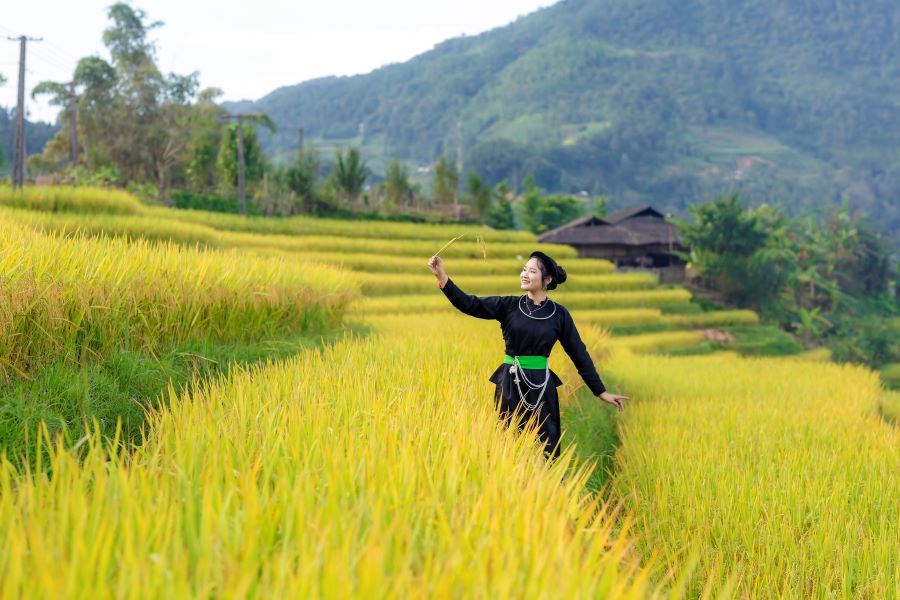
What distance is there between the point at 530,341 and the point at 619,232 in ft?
85.8

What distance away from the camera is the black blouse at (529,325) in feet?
12.5

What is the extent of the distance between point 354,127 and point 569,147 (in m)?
74.1

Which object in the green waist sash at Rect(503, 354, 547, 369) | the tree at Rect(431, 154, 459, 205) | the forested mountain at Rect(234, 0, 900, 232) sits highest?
the forested mountain at Rect(234, 0, 900, 232)

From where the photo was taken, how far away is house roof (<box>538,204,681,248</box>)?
28172 mm

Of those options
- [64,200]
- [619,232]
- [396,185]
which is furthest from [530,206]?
[64,200]

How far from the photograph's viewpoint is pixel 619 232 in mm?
29109

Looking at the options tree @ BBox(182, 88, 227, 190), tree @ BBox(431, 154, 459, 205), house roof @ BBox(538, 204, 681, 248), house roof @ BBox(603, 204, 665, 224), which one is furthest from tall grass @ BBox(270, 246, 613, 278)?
tree @ BBox(182, 88, 227, 190)

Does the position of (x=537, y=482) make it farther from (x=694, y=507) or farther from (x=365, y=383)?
(x=694, y=507)

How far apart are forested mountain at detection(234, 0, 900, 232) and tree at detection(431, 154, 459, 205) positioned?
58.0m

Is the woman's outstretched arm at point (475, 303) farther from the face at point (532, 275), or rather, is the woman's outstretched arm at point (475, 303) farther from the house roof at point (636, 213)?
the house roof at point (636, 213)

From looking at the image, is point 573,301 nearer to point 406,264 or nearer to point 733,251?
point 406,264

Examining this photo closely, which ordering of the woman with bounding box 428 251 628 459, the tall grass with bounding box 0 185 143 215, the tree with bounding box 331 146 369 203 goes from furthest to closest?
the tree with bounding box 331 146 369 203, the tall grass with bounding box 0 185 143 215, the woman with bounding box 428 251 628 459

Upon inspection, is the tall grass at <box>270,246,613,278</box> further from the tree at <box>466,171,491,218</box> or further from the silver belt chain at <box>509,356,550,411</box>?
the silver belt chain at <box>509,356,550,411</box>

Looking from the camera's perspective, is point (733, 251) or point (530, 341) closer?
point (530, 341)
